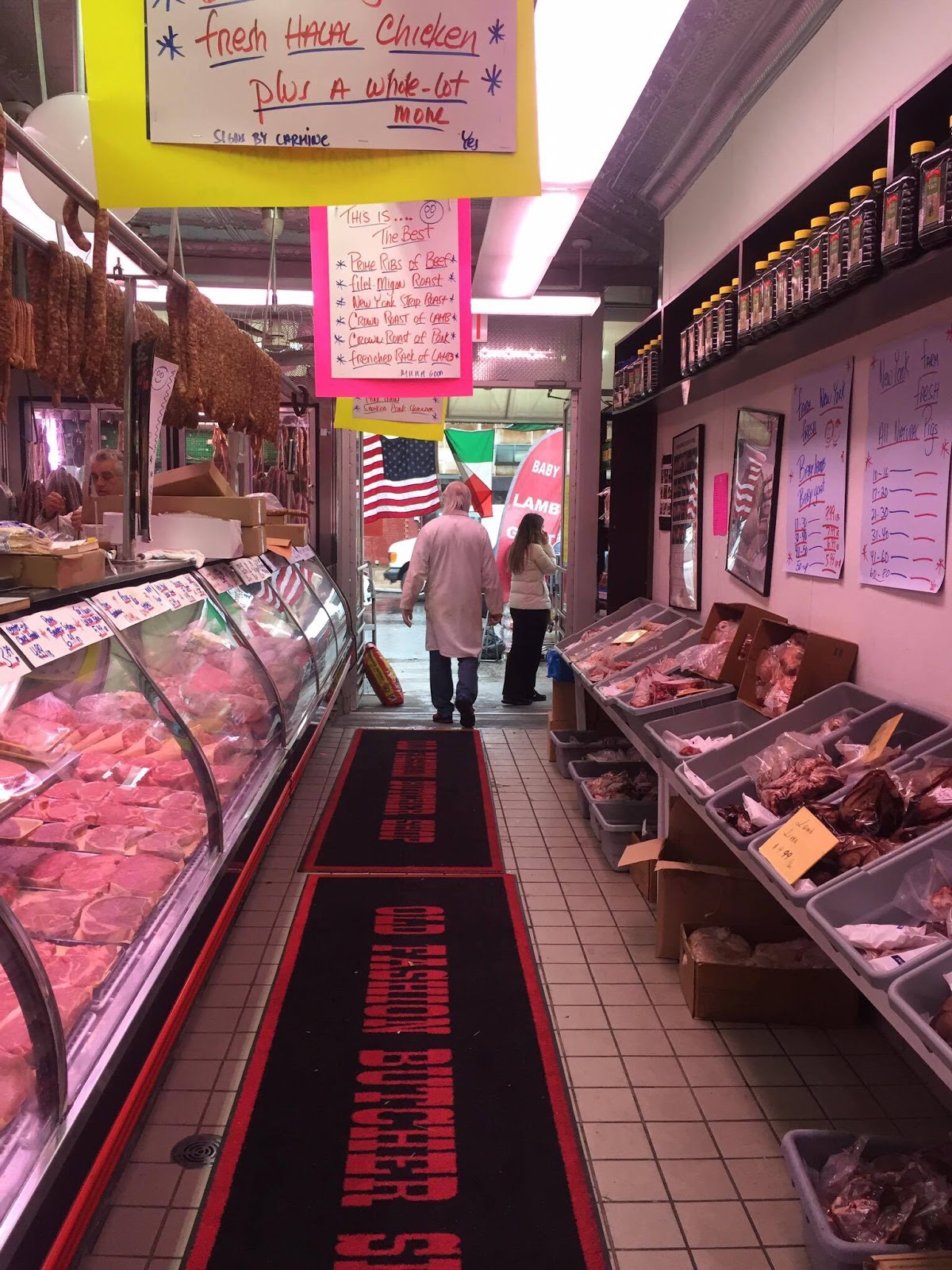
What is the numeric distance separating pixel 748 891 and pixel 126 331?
3003 millimetres

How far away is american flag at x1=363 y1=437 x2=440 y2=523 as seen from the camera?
1091 centimetres

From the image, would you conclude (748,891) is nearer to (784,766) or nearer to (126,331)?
(784,766)

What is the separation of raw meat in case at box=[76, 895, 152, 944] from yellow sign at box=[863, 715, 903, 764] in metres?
1.98

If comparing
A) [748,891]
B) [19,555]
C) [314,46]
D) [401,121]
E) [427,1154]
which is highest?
[314,46]

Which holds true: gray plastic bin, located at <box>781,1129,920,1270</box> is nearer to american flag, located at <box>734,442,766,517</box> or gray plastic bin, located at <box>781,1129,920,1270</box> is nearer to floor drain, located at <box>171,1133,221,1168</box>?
floor drain, located at <box>171,1133,221,1168</box>

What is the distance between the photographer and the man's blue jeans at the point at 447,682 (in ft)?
Result: 24.4

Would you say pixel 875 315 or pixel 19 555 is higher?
pixel 875 315

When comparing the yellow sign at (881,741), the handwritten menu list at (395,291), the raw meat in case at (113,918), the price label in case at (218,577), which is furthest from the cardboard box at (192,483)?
the yellow sign at (881,741)

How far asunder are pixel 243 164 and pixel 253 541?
2.56 meters

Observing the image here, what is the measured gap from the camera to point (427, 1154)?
7.86 ft

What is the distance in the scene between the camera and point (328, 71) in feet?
6.68

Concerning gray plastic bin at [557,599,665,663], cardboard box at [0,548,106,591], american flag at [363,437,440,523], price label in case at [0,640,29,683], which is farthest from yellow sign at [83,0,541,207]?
american flag at [363,437,440,523]

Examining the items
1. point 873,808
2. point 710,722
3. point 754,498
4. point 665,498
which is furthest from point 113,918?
point 665,498

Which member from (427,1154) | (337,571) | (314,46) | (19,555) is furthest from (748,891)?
(337,571)
